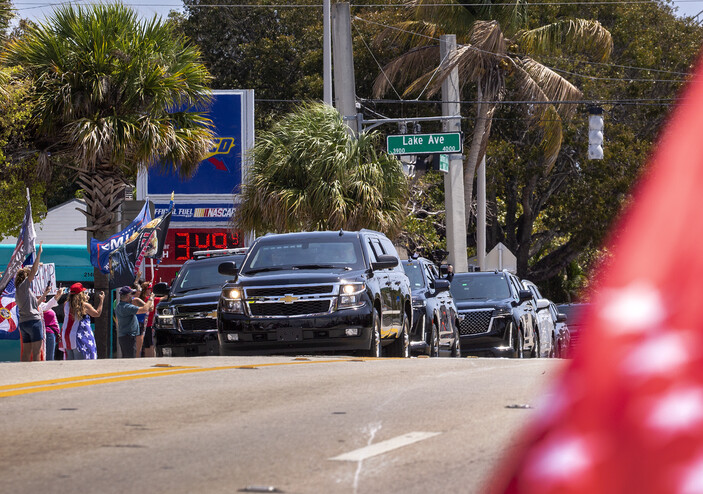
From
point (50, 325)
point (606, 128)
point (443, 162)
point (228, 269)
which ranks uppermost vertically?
point (606, 128)

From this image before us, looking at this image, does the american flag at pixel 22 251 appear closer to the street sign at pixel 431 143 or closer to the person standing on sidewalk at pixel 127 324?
the person standing on sidewalk at pixel 127 324

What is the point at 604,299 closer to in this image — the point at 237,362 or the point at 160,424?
the point at 160,424

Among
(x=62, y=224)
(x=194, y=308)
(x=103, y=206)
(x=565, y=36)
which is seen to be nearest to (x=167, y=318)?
(x=194, y=308)

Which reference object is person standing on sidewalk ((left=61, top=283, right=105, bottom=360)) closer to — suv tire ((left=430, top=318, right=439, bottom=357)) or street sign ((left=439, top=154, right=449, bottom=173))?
suv tire ((left=430, top=318, right=439, bottom=357))

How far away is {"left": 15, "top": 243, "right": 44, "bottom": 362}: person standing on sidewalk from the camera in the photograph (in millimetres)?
15445

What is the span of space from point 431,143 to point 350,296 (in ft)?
44.7

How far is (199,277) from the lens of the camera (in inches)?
773

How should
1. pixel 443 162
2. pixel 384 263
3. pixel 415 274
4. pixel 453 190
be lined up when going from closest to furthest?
1. pixel 384 263
2. pixel 415 274
3. pixel 443 162
4. pixel 453 190

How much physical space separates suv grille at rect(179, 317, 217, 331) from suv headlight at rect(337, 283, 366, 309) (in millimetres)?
3606

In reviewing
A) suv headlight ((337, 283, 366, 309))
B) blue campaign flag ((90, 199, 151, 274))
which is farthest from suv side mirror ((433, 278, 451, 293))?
blue campaign flag ((90, 199, 151, 274))

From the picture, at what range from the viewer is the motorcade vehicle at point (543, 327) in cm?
2481

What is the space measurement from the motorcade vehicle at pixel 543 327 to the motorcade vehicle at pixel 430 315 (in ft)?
11.4

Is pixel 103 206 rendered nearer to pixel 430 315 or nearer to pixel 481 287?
pixel 430 315

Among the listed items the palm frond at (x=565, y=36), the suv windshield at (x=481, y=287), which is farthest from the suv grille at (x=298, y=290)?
the palm frond at (x=565, y=36)
